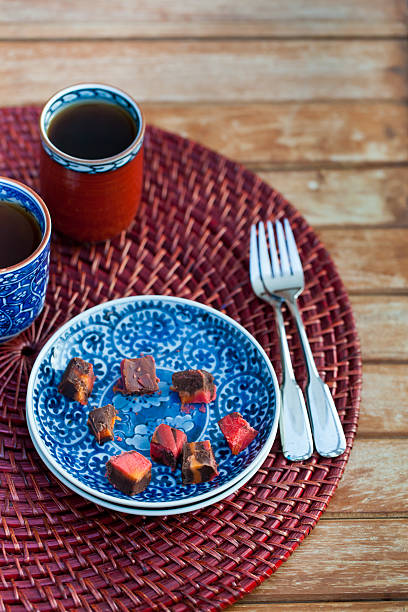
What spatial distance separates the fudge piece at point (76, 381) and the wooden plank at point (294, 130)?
62 centimetres

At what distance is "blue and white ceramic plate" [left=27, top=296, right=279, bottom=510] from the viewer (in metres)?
1.00

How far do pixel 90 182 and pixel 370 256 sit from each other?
0.55 meters

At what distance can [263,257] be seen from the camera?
4.20 ft

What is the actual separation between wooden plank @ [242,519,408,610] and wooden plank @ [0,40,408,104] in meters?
0.97

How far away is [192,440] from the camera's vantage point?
3.51 feet

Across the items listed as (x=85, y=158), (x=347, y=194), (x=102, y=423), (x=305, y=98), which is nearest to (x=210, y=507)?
(x=102, y=423)

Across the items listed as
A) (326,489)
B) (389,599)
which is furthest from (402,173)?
(389,599)

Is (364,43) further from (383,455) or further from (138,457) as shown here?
(138,457)

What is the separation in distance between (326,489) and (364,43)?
3.72ft

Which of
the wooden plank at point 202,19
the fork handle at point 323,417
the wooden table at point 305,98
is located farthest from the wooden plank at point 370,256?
the wooden plank at point 202,19

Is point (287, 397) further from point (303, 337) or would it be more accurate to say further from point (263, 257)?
point (263, 257)

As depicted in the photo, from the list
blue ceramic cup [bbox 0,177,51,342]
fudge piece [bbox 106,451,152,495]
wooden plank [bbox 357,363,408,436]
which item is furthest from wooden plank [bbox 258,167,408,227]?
fudge piece [bbox 106,451,152,495]

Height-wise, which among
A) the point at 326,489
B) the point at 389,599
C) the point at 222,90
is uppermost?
the point at 222,90

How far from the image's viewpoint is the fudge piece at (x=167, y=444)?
39.9 inches
